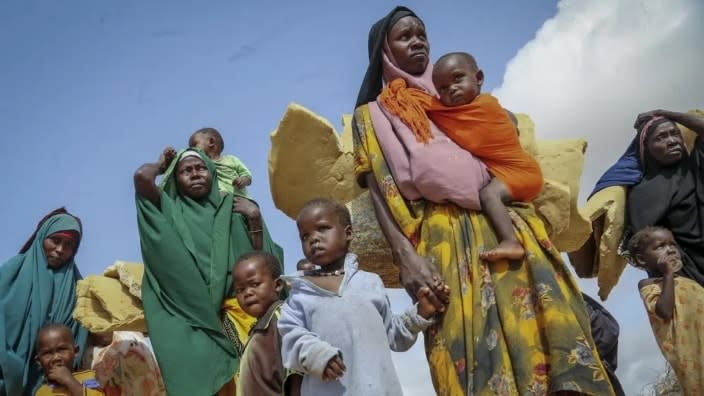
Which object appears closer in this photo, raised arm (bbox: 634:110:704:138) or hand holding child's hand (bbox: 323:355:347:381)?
hand holding child's hand (bbox: 323:355:347:381)

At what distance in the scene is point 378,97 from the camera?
4.88 metres

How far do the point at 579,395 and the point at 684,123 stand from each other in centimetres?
230

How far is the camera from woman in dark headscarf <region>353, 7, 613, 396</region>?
3.94 m

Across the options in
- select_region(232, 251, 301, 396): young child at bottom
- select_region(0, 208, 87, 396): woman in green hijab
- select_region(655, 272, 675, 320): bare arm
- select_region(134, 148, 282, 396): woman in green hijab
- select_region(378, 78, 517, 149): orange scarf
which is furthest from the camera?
select_region(0, 208, 87, 396): woman in green hijab

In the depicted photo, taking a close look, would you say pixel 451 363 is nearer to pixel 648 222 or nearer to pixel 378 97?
pixel 378 97

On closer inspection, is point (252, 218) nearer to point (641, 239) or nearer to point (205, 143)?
point (205, 143)

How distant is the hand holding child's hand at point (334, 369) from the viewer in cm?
357

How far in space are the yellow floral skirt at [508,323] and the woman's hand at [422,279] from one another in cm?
5

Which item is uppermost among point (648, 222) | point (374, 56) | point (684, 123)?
point (374, 56)

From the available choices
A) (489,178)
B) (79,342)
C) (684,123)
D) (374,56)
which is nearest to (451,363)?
(489,178)

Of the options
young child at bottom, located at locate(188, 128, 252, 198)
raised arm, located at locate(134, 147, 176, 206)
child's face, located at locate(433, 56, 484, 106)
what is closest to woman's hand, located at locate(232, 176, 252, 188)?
young child at bottom, located at locate(188, 128, 252, 198)

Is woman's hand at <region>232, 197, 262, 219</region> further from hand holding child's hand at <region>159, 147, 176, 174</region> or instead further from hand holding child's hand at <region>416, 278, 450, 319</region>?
hand holding child's hand at <region>416, 278, 450, 319</region>

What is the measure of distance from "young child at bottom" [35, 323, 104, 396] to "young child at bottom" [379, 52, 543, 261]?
9.59 ft

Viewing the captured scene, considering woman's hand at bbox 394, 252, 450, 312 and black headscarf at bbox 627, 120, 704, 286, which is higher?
black headscarf at bbox 627, 120, 704, 286
